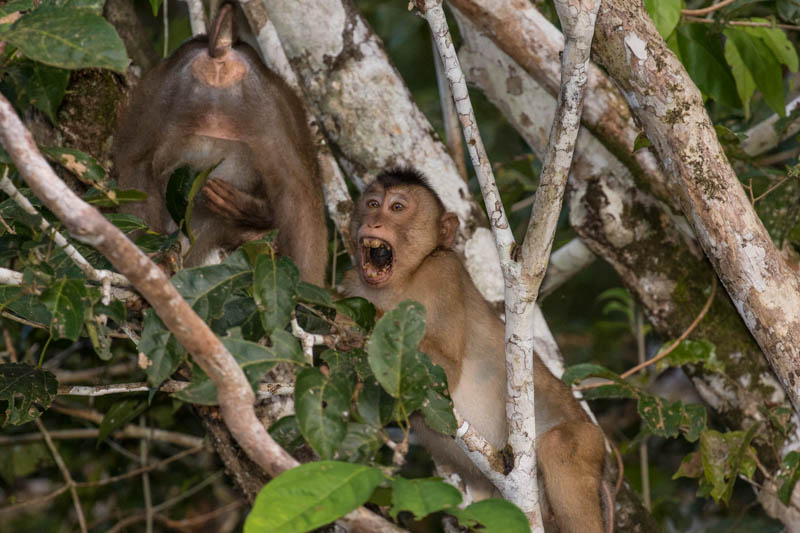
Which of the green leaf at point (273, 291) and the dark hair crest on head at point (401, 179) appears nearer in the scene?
the green leaf at point (273, 291)

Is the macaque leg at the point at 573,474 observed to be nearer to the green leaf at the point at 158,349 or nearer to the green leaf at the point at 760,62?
the green leaf at the point at 760,62

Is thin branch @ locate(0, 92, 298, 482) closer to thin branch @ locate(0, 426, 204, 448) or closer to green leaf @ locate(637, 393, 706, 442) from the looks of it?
green leaf @ locate(637, 393, 706, 442)

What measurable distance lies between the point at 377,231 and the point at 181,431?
103 inches

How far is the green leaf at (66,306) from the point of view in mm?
2480

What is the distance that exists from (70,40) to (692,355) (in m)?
3.49

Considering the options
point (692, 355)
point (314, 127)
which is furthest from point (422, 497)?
point (314, 127)

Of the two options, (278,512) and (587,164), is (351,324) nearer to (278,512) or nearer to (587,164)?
(278,512)

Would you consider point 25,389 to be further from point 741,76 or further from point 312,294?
point 741,76

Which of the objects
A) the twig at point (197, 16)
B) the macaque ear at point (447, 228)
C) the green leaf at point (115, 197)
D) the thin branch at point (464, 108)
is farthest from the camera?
the twig at point (197, 16)

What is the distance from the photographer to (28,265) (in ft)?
8.60

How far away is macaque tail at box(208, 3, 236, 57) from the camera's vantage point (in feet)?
13.9

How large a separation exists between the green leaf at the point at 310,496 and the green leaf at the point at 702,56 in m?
3.37

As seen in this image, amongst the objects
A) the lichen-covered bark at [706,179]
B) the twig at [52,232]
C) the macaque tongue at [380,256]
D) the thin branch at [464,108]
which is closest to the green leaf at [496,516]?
the thin branch at [464,108]

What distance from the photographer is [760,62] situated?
184 inches
